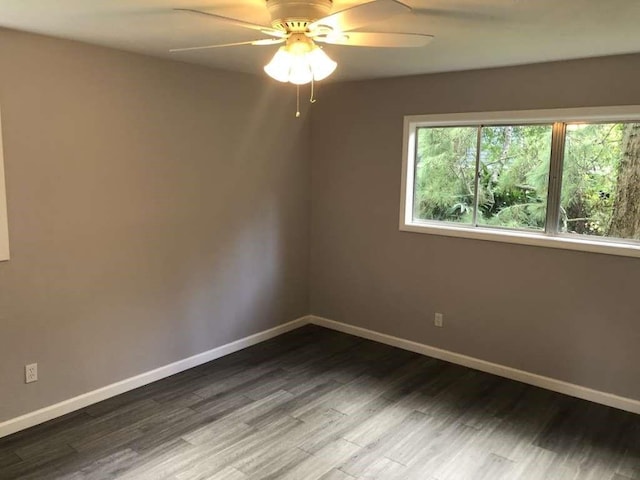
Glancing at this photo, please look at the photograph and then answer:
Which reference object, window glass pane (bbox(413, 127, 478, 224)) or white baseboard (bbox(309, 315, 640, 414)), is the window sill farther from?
white baseboard (bbox(309, 315, 640, 414))

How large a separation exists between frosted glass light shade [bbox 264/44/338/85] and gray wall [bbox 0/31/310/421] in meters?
1.56

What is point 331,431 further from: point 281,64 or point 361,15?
point 361,15

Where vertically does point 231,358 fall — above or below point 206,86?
below

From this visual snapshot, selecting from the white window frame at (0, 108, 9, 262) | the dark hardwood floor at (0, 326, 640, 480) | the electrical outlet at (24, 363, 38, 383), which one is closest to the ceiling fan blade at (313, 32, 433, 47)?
the white window frame at (0, 108, 9, 262)

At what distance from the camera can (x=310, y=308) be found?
5.09 m

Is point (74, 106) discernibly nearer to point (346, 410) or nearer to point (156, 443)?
point (156, 443)

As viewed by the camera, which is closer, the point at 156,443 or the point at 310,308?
the point at 156,443

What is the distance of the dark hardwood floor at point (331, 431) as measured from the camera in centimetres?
273

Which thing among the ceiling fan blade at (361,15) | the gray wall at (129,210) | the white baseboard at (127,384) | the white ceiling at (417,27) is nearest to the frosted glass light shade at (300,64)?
the ceiling fan blade at (361,15)

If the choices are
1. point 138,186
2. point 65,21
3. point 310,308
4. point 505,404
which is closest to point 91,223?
point 138,186

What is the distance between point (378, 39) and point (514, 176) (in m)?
2.03

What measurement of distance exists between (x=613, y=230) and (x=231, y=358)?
10.0ft

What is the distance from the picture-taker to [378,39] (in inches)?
89.0

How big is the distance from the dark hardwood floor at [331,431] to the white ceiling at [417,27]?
2335mm
